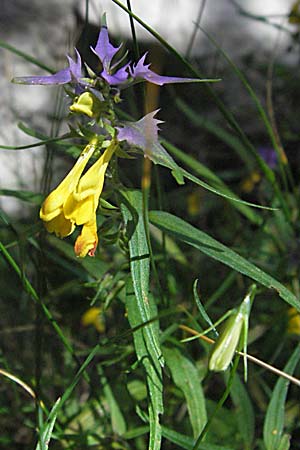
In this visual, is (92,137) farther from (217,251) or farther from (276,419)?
(276,419)

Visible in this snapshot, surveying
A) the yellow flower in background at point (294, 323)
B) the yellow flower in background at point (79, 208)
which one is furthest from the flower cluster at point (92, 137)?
the yellow flower in background at point (294, 323)

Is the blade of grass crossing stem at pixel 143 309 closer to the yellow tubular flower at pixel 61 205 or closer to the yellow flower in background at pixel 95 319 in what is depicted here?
the yellow tubular flower at pixel 61 205

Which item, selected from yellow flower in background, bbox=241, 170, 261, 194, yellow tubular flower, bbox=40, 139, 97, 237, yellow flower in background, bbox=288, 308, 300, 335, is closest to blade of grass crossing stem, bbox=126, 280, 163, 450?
yellow tubular flower, bbox=40, 139, 97, 237

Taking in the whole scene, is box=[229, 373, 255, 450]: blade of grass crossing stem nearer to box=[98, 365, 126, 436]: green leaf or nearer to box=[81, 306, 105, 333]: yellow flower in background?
box=[98, 365, 126, 436]: green leaf

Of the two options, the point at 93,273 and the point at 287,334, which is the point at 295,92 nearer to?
the point at 287,334

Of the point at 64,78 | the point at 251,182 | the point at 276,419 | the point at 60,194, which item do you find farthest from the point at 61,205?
the point at 251,182
